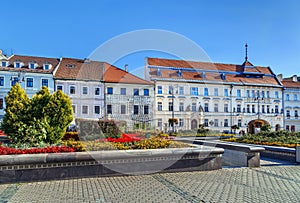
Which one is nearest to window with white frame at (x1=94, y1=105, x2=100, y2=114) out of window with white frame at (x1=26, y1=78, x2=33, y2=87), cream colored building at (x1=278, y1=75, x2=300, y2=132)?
window with white frame at (x1=26, y1=78, x2=33, y2=87)

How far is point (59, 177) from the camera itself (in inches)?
260

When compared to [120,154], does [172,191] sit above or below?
below

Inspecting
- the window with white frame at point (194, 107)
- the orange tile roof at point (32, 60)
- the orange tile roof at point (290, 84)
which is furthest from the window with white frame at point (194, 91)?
the orange tile roof at point (32, 60)

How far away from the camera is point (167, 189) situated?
5.91 meters

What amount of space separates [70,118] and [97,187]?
6.89 metres

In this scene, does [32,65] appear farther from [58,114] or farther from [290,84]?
[290,84]

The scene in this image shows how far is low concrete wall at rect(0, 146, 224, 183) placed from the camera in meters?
6.27

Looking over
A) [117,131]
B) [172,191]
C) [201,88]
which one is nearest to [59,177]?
[172,191]

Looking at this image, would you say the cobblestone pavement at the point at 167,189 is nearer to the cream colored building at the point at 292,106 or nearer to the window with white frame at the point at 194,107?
the window with white frame at the point at 194,107

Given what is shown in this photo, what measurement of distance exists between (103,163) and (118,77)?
32640mm

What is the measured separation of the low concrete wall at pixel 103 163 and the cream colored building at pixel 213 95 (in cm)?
3139

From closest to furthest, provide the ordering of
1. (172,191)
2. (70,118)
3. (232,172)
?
(172,191), (232,172), (70,118)

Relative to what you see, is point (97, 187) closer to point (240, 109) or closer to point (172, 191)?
point (172, 191)

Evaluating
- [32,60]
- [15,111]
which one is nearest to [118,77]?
[32,60]
